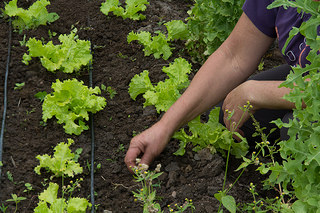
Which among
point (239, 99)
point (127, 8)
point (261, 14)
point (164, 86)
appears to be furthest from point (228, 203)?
point (127, 8)

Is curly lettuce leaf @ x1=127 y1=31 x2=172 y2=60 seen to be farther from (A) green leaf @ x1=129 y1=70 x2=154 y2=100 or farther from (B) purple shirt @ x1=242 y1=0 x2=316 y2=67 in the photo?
(B) purple shirt @ x1=242 y1=0 x2=316 y2=67

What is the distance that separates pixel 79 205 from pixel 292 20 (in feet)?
5.12

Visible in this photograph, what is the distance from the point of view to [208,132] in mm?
3350

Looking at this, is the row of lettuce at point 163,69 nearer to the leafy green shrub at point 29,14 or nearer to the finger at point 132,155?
the leafy green shrub at point 29,14

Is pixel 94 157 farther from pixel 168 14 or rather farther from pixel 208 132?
pixel 168 14

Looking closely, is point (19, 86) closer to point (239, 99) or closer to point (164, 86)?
point (164, 86)

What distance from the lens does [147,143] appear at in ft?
9.91

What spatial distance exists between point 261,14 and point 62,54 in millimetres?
1828

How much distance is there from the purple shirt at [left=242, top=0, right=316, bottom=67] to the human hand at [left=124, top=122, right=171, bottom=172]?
81 cm

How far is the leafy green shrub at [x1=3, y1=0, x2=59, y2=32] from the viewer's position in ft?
15.0

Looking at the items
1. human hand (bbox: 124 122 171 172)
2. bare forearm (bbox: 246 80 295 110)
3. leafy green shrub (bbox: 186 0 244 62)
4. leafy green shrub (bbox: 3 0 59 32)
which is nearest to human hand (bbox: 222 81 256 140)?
bare forearm (bbox: 246 80 295 110)

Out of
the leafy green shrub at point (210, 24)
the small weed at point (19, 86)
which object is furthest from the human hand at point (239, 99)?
the small weed at point (19, 86)

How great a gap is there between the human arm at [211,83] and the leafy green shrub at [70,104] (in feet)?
2.52

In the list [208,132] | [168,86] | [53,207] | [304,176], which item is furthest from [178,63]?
[304,176]
